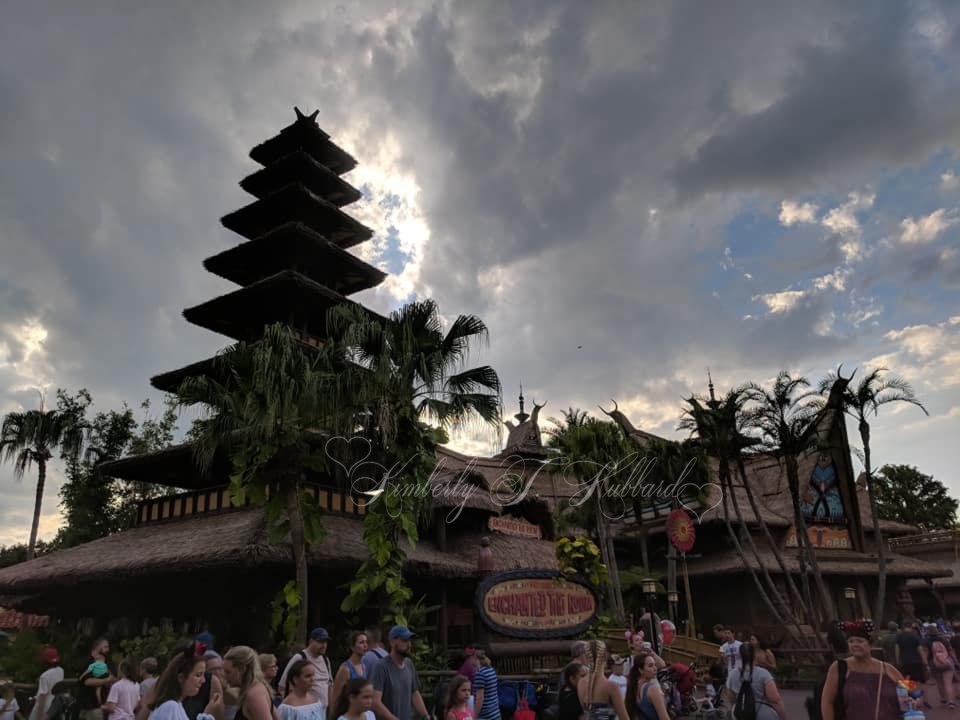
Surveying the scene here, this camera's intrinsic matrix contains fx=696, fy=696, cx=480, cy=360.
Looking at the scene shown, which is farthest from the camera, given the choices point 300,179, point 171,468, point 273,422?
point 300,179

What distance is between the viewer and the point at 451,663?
16266mm

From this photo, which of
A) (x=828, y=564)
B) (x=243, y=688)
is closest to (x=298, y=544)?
(x=243, y=688)

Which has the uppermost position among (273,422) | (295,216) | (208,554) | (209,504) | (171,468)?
(295,216)

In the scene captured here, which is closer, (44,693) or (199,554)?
(44,693)

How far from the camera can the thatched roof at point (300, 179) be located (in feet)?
82.2

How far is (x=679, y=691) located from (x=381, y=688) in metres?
7.21

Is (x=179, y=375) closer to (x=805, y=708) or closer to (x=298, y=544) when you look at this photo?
(x=298, y=544)

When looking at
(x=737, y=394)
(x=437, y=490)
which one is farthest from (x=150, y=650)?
Answer: (x=737, y=394)

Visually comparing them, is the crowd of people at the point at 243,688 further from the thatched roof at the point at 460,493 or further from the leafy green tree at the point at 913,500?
the leafy green tree at the point at 913,500

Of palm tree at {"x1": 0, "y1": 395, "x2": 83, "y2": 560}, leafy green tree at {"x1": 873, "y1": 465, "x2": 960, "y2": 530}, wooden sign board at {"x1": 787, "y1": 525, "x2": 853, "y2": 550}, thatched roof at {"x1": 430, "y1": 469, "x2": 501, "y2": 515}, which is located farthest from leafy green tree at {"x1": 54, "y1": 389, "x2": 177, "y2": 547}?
leafy green tree at {"x1": 873, "y1": 465, "x2": 960, "y2": 530}

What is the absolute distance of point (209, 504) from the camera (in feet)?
60.7

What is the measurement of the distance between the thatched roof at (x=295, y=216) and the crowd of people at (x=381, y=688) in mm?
17399

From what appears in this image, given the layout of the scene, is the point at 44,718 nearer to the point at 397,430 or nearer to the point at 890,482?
the point at 397,430

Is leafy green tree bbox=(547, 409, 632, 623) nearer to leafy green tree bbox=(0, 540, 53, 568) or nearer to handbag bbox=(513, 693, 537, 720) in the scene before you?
handbag bbox=(513, 693, 537, 720)
